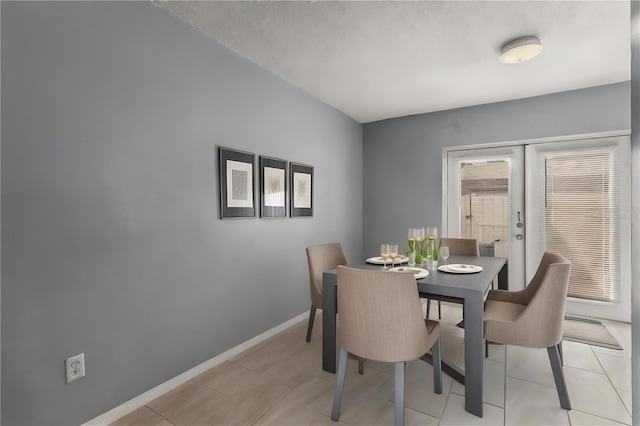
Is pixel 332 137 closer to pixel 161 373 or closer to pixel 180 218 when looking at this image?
pixel 180 218

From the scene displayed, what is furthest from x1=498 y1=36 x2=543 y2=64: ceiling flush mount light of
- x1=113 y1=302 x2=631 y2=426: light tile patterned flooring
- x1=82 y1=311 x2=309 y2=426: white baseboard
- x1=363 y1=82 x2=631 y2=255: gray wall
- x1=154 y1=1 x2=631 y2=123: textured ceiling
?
x1=82 y1=311 x2=309 y2=426: white baseboard

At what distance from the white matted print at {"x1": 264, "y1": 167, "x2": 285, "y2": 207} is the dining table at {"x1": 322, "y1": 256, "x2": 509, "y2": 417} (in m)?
1.04

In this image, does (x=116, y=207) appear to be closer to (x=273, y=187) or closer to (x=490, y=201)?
(x=273, y=187)

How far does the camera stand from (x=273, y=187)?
299cm

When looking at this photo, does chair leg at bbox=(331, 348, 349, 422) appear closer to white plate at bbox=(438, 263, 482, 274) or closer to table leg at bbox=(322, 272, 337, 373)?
table leg at bbox=(322, 272, 337, 373)

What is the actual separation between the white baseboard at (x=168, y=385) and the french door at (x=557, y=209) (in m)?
2.75

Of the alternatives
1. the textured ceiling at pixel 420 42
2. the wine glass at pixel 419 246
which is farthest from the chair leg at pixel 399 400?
the textured ceiling at pixel 420 42

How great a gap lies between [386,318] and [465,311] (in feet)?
1.67

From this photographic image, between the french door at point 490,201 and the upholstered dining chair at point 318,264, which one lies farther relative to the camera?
the french door at point 490,201

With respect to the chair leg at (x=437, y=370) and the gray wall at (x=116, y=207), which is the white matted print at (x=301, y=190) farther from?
the chair leg at (x=437, y=370)

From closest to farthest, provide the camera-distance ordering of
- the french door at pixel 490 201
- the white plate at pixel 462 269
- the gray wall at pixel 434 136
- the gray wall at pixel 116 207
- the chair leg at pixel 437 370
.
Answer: the gray wall at pixel 116 207
the chair leg at pixel 437 370
the white plate at pixel 462 269
the gray wall at pixel 434 136
the french door at pixel 490 201

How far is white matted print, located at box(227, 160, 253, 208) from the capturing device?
2.54 m

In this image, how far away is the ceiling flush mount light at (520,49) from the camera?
2.30m

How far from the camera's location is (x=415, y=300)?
1.59 meters
